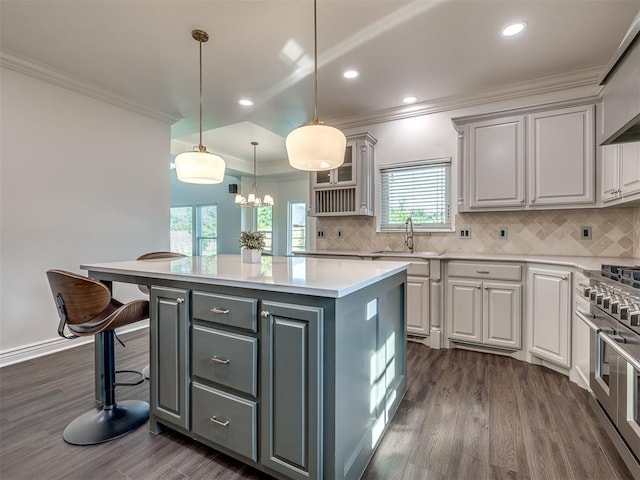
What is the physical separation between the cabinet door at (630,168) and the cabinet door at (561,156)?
411 mm

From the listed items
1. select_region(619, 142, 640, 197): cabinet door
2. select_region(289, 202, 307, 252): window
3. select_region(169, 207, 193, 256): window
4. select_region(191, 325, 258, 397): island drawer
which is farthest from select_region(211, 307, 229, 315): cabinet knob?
select_region(169, 207, 193, 256): window

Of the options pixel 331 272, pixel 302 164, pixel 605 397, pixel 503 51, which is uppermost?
pixel 503 51

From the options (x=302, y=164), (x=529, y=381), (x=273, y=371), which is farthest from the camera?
(x=529, y=381)

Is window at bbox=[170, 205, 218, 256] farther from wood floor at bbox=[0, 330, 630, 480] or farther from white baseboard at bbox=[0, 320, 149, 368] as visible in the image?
wood floor at bbox=[0, 330, 630, 480]

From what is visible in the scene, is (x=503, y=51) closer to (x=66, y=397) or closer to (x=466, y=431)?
(x=466, y=431)

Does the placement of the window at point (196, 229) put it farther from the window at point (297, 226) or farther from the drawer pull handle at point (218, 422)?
the drawer pull handle at point (218, 422)

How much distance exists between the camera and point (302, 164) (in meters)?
2.05

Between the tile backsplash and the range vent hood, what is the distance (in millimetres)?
1404

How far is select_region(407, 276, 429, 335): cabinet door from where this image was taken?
3.24m

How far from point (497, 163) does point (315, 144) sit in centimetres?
224

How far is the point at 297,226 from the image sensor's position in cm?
799

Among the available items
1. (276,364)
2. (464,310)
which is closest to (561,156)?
(464,310)

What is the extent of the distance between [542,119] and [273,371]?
3246 mm

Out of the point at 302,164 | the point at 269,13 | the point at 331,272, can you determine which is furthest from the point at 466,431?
the point at 269,13
